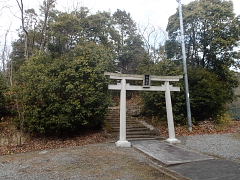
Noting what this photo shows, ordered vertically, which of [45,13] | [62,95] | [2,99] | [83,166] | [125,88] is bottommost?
[83,166]

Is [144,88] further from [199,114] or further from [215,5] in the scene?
[215,5]

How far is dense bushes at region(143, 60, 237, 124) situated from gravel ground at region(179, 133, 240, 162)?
6.96 feet

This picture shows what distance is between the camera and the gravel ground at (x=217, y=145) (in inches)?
292

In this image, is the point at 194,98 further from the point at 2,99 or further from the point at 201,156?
the point at 2,99

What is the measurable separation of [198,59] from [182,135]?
795cm

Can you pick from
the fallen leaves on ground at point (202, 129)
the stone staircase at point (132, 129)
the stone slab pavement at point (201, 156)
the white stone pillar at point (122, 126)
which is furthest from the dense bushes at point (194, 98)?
the white stone pillar at point (122, 126)

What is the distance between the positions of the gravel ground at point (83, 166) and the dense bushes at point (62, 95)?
190cm

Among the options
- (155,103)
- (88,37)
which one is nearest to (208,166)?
(155,103)

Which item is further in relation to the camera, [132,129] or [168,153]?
[132,129]

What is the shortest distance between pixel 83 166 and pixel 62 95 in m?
4.61

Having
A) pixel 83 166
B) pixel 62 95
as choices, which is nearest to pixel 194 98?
pixel 62 95

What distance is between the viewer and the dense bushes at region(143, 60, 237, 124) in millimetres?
12375

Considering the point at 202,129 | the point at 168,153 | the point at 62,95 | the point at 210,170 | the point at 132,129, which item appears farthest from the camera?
the point at 202,129

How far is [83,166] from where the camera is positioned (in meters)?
6.31
